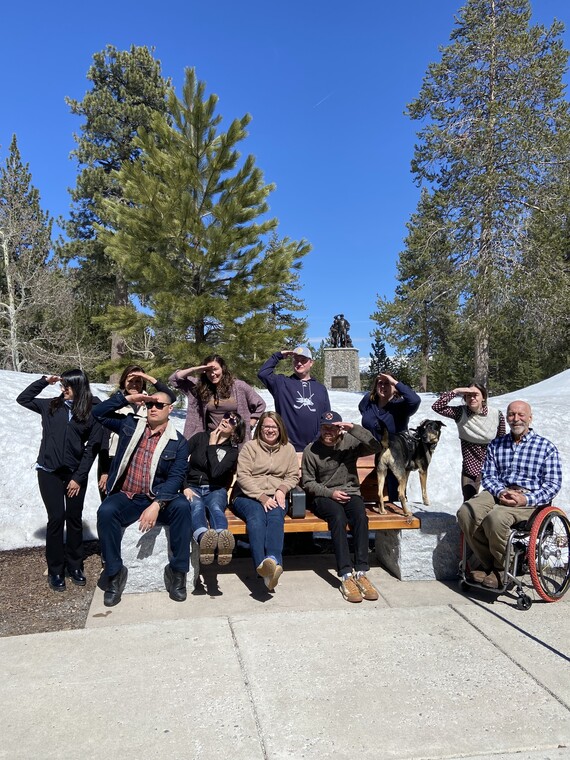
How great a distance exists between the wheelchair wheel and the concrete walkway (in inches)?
5.9

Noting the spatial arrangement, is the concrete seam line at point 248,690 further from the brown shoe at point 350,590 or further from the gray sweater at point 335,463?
the gray sweater at point 335,463

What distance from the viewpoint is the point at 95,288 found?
19.5 meters

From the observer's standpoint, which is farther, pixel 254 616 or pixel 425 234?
pixel 425 234

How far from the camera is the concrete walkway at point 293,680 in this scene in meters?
2.32

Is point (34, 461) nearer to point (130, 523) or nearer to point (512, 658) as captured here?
point (130, 523)

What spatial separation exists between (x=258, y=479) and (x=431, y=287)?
430 inches

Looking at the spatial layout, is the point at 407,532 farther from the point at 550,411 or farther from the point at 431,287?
the point at 431,287

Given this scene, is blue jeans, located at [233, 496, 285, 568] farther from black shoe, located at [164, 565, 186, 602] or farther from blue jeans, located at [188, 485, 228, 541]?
black shoe, located at [164, 565, 186, 602]

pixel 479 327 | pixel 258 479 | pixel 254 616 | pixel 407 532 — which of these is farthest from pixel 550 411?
pixel 254 616

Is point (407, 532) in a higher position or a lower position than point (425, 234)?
lower

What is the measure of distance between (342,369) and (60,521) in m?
17.1

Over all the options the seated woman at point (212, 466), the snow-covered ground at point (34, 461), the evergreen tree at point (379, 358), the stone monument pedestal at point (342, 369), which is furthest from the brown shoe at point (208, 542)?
the evergreen tree at point (379, 358)

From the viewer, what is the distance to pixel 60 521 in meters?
3.99

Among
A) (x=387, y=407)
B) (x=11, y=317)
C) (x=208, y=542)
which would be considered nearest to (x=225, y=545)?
(x=208, y=542)
